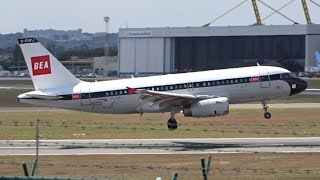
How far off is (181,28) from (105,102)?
11333cm

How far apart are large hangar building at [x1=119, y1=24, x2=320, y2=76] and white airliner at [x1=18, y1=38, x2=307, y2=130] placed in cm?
10046

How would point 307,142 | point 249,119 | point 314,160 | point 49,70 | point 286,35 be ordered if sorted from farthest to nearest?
point 286,35 < point 249,119 < point 49,70 < point 307,142 < point 314,160

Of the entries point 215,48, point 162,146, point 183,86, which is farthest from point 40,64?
point 215,48

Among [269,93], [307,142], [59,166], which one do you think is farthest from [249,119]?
[59,166]

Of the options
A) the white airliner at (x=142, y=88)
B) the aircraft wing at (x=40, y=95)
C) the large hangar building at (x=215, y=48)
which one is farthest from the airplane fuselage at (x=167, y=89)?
the large hangar building at (x=215, y=48)

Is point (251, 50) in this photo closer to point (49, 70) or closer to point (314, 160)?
point (49, 70)

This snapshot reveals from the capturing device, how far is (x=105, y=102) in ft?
137

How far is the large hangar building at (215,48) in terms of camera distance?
14638 centimetres

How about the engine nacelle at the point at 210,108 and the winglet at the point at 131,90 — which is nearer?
the engine nacelle at the point at 210,108

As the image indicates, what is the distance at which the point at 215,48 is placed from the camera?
501 ft

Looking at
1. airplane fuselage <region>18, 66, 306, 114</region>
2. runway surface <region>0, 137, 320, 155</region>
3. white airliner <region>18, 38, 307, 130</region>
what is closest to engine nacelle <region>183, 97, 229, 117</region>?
white airliner <region>18, 38, 307, 130</region>

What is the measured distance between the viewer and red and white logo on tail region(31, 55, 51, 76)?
134ft

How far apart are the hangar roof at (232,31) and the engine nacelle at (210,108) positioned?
351 feet

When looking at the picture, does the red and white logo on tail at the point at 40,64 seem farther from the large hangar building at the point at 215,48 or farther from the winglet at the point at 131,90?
the large hangar building at the point at 215,48
